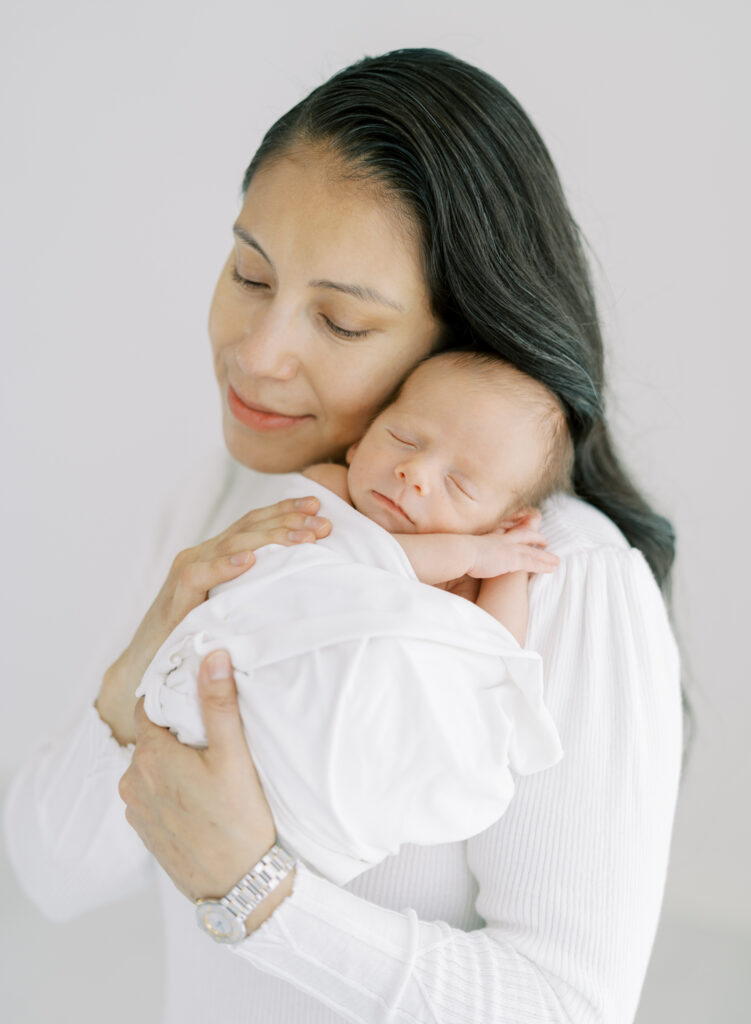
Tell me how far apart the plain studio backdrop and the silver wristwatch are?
0.78m

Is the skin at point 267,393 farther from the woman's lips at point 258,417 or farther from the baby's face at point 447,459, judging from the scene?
the baby's face at point 447,459

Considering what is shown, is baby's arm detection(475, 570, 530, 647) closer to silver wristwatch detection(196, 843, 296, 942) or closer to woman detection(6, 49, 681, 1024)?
woman detection(6, 49, 681, 1024)

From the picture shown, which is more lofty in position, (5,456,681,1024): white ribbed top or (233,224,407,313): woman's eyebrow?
(233,224,407,313): woman's eyebrow

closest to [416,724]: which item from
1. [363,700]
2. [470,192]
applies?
[363,700]

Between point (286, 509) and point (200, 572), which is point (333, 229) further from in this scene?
point (200, 572)

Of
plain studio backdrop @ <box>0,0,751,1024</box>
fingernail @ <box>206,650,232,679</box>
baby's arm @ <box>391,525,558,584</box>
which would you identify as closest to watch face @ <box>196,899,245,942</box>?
fingernail @ <box>206,650,232,679</box>

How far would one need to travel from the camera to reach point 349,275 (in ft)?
4.58

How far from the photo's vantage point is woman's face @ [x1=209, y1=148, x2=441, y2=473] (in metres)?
1.40

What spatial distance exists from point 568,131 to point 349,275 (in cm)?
109

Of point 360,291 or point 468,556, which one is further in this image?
point 360,291

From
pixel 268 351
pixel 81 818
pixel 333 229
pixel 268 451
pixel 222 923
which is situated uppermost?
pixel 333 229

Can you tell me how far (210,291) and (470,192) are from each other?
1419 mm

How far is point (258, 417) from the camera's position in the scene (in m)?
1.61

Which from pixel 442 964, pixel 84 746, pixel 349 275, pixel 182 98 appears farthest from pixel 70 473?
pixel 442 964
